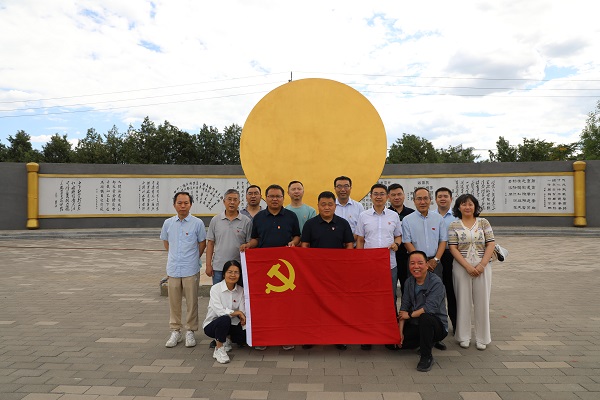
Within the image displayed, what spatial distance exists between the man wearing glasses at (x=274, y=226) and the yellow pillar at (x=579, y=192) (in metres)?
12.3

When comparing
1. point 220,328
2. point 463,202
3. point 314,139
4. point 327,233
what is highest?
point 314,139

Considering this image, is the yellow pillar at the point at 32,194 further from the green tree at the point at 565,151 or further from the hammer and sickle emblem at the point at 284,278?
the green tree at the point at 565,151

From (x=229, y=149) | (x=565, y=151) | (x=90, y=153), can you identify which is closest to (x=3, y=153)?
(x=90, y=153)

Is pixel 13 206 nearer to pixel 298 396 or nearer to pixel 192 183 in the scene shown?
pixel 192 183

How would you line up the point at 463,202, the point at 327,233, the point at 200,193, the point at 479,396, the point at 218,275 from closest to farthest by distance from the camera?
the point at 479,396, the point at 327,233, the point at 463,202, the point at 218,275, the point at 200,193

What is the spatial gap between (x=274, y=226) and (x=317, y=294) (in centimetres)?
68

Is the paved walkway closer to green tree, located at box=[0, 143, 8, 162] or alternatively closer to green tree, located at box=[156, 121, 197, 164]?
green tree, located at box=[156, 121, 197, 164]

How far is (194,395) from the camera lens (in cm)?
270

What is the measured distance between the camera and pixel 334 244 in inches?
140

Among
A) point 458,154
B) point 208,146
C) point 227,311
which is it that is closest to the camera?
point 227,311

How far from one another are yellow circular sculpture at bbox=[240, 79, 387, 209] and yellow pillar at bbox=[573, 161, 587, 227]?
10.3 metres

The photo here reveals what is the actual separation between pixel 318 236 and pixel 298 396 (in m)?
1.30

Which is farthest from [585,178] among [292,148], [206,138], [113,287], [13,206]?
[206,138]

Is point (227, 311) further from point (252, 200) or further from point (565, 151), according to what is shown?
point (565, 151)
